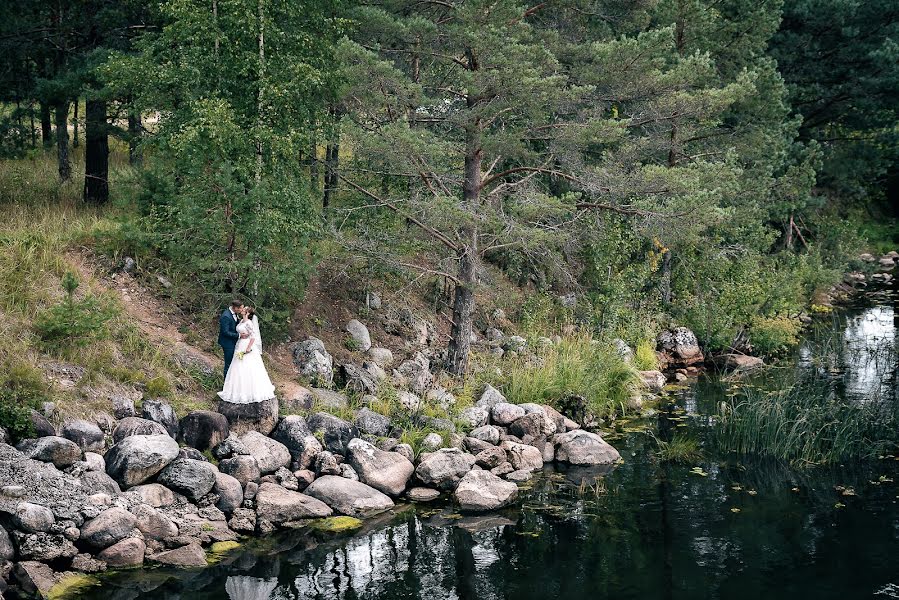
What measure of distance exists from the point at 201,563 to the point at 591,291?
1256 cm

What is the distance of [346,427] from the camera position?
41.8 feet


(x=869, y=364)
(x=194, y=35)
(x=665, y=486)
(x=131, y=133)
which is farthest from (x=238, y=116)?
(x=869, y=364)

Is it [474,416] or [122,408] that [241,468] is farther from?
[474,416]

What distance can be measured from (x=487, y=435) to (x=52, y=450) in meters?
6.37

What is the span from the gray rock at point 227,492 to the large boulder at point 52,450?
1732 mm

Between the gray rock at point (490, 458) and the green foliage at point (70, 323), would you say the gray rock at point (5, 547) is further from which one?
the gray rock at point (490, 458)

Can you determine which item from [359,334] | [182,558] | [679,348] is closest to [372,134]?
[359,334]

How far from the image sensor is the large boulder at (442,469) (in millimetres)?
12336

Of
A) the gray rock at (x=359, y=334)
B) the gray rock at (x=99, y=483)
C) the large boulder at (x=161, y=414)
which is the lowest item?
the gray rock at (x=99, y=483)

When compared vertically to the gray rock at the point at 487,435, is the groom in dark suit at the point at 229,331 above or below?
above

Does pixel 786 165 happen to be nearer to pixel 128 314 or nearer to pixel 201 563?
pixel 128 314

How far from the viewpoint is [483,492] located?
11.9 metres

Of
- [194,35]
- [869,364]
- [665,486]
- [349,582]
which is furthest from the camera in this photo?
[869,364]

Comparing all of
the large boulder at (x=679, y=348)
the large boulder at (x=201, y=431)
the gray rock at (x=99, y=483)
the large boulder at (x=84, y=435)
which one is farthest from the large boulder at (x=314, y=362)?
the large boulder at (x=679, y=348)
